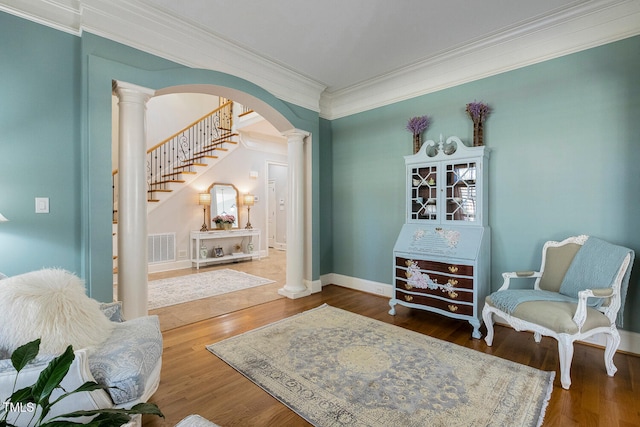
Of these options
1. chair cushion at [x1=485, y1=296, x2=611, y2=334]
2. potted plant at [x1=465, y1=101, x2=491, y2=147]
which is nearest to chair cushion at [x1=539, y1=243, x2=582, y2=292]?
chair cushion at [x1=485, y1=296, x2=611, y2=334]

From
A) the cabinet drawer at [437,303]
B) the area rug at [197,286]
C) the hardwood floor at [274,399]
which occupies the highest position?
the cabinet drawer at [437,303]

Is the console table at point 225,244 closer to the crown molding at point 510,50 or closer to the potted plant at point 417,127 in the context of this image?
the crown molding at point 510,50

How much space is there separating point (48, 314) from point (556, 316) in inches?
117

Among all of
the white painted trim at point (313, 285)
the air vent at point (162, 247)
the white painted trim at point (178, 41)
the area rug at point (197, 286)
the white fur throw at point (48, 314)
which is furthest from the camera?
the air vent at point (162, 247)

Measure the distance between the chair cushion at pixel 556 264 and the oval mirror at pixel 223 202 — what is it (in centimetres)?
580

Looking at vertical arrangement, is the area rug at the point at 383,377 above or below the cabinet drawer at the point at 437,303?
below

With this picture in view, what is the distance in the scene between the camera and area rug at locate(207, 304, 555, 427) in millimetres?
1794

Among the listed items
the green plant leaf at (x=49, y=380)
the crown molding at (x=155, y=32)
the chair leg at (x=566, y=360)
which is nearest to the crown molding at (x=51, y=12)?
the crown molding at (x=155, y=32)

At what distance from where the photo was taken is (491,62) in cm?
324

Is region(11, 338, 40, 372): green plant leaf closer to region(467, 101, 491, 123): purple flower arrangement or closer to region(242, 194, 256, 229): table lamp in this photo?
region(467, 101, 491, 123): purple flower arrangement

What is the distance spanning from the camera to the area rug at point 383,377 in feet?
5.89

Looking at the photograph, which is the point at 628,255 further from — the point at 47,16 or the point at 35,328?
the point at 47,16

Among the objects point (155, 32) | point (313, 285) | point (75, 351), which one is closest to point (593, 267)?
point (313, 285)

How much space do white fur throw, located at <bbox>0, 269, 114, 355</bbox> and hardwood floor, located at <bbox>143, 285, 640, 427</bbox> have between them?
0.82m
